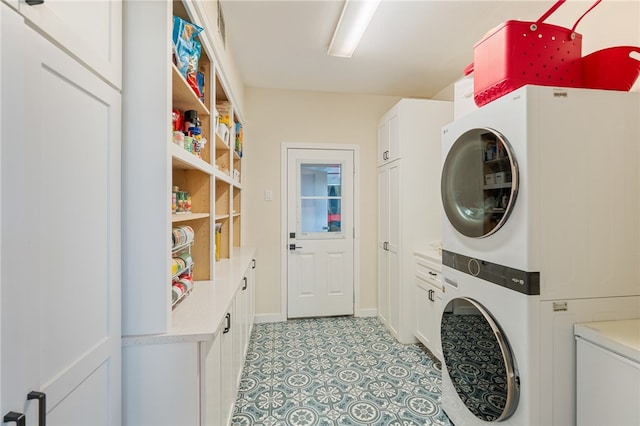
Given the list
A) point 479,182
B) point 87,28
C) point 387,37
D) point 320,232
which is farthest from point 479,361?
point 387,37

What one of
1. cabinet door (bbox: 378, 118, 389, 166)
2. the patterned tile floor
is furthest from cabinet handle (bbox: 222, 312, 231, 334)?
cabinet door (bbox: 378, 118, 389, 166)

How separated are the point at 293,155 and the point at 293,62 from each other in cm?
96

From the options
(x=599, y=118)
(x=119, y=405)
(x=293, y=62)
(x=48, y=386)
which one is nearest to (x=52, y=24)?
(x=48, y=386)

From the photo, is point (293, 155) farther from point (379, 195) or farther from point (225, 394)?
point (225, 394)

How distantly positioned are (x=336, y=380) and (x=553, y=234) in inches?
66.8

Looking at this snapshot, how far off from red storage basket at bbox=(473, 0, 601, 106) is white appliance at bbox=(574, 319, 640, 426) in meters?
1.06

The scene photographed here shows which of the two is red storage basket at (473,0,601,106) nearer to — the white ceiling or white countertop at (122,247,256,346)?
the white ceiling

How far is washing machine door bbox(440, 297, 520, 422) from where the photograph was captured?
4.00ft

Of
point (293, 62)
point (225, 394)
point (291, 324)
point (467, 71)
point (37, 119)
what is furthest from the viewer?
point (291, 324)

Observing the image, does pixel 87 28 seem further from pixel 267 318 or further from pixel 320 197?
pixel 267 318

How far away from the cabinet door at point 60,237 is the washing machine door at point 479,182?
58.8 inches

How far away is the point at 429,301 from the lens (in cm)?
243

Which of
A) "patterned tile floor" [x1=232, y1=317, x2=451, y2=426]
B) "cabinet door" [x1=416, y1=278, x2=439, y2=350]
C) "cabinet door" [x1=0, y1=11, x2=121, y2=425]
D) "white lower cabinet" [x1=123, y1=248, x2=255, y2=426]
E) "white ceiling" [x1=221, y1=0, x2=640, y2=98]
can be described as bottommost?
"patterned tile floor" [x1=232, y1=317, x2=451, y2=426]

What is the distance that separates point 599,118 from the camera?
120cm
